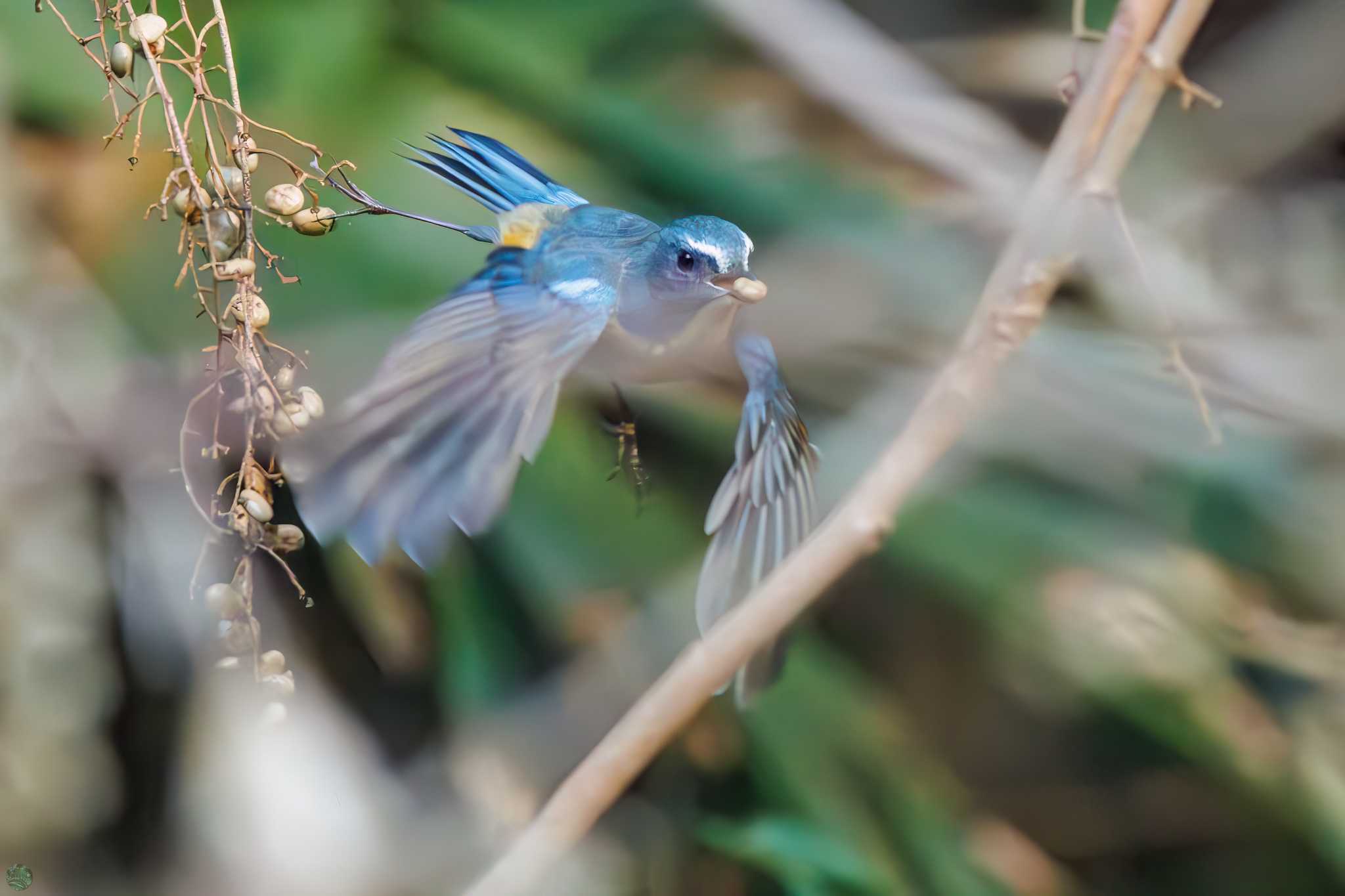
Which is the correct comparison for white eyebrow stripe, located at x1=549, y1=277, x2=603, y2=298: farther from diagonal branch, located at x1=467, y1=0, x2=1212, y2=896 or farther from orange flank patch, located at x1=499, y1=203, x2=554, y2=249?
diagonal branch, located at x1=467, y1=0, x2=1212, y2=896

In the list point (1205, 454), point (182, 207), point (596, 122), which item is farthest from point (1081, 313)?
point (182, 207)

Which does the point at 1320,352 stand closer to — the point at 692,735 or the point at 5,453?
the point at 692,735

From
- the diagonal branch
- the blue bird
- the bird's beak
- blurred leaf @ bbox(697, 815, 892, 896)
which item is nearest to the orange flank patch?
the blue bird

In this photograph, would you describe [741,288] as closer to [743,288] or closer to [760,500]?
[743,288]

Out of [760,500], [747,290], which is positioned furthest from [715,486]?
[747,290]

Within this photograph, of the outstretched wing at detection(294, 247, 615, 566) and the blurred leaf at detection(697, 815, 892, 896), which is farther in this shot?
the blurred leaf at detection(697, 815, 892, 896)

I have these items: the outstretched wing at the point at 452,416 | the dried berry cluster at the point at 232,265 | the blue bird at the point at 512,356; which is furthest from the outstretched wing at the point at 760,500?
the dried berry cluster at the point at 232,265
